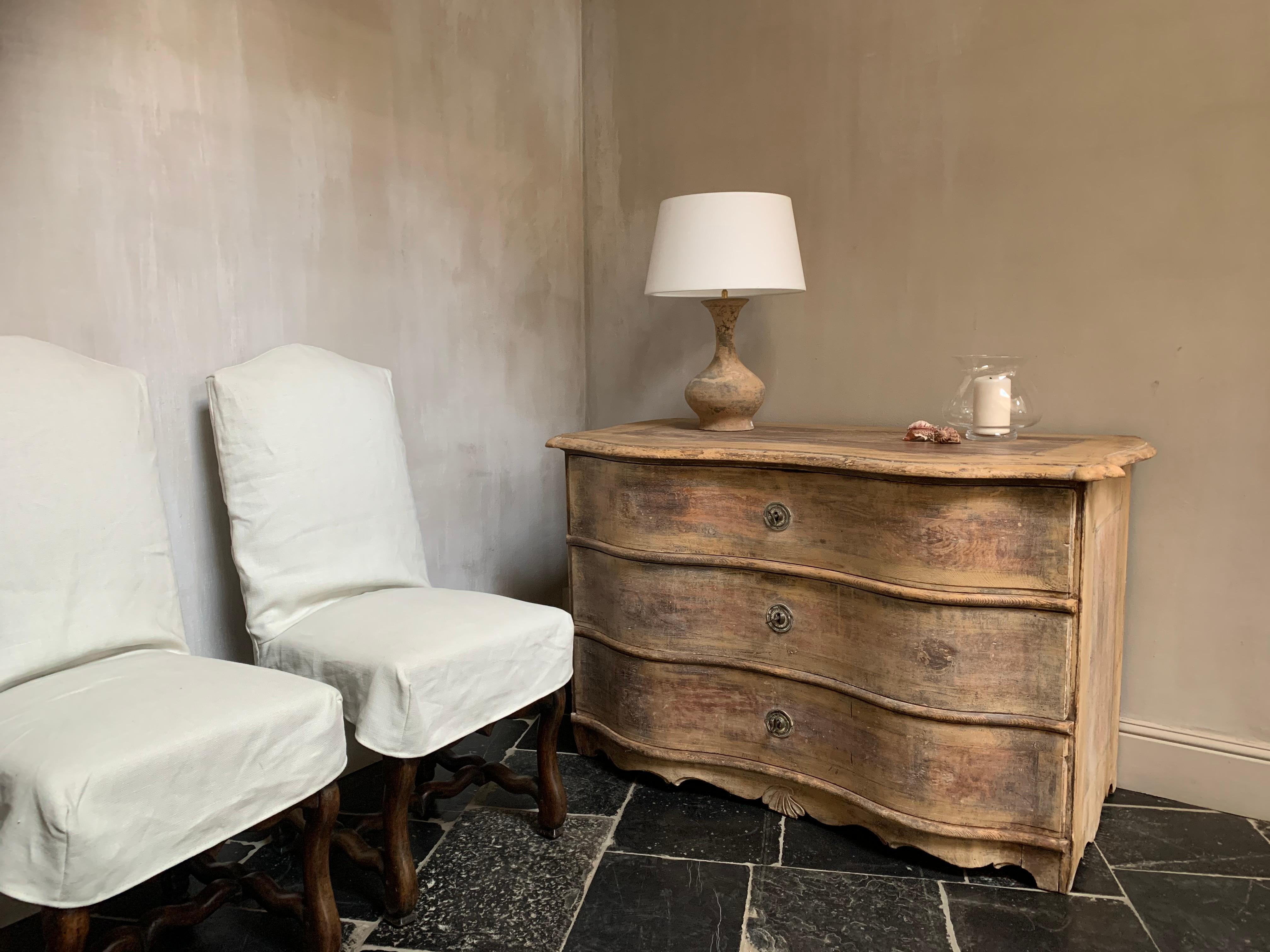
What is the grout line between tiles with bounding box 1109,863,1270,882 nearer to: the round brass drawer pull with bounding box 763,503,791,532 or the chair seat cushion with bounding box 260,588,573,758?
the round brass drawer pull with bounding box 763,503,791,532

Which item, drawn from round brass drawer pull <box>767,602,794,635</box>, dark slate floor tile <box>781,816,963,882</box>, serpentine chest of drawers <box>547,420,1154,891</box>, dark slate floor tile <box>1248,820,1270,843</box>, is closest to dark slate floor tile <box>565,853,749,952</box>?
dark slate floor tile <box>781,816,963,882</box>

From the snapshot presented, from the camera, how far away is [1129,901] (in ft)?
5.58

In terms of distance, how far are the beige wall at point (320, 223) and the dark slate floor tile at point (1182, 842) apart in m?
1.79

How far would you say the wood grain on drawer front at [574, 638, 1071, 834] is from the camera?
172 cm

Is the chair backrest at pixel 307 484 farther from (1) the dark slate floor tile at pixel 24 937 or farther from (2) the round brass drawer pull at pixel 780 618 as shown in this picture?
(2) the round brass drawer pull at pixel 780 618

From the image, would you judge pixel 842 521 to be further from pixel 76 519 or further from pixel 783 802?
pixel 76 519

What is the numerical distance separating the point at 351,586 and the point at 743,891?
1.04 metres

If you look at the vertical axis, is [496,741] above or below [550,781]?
below

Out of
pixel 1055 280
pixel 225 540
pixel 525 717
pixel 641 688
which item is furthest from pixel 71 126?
pixel 1055 280

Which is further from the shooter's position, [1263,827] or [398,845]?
[1263,827]

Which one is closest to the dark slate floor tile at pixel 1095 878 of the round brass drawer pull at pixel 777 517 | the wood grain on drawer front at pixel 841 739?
the wood grain on drawer front at pixel 841 739

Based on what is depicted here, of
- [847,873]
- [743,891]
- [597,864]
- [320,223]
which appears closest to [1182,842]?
[847,873]

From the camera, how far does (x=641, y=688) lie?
214 centimetres

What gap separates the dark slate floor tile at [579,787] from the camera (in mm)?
2113
